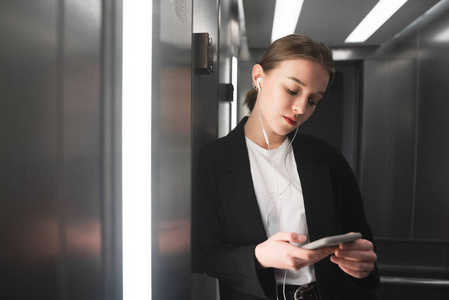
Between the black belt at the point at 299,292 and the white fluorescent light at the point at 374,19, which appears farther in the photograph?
the white fluorescent light at the point at 374,19

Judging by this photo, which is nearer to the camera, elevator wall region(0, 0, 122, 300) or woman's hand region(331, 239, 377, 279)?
elevator wall region(0, 0, 122, 300)

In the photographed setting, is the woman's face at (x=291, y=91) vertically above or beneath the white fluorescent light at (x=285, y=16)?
beneath

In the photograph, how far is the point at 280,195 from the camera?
1.02 metres

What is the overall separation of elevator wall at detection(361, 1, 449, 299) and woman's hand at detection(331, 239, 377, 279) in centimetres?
152

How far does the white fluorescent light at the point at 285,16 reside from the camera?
7.01 feet

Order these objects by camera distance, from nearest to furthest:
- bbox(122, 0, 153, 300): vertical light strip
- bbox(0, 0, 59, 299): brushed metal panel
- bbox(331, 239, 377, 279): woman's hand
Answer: bbox(0, 0, 59, 299): brushed metal panel
bbox(122, 0, 153, 300): vertical light strip
bbox(331, 239, 377, 279): woman's hand

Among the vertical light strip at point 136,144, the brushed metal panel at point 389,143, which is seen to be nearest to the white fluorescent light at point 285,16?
the brushed metal panel at point 389,143

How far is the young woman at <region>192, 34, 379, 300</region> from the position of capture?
94cm

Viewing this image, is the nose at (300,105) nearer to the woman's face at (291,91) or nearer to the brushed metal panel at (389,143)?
the woman's face at (291,91)

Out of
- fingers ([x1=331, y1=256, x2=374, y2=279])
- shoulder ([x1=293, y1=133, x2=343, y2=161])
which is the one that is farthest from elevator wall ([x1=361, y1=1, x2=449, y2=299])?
fingers ([x1=331, y1=256, x2=374, y2=279])

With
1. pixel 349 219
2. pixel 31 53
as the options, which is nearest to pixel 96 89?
pixel 31 53

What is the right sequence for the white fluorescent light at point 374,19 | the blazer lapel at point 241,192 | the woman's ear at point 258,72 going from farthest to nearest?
the white fluorescent light at point 374,19 → the woman's ear at point 258,72 → the blazer lapel at point 241,192

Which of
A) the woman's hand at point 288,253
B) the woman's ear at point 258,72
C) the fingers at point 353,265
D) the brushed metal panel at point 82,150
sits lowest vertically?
the fingers at point 353,265

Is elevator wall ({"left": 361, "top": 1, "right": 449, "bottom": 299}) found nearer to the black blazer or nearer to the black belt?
the black blazer
